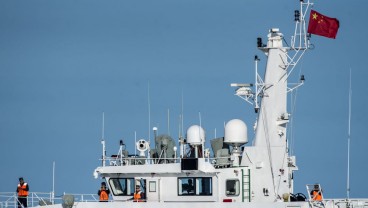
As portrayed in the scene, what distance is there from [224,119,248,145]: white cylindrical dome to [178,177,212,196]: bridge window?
2969 millimetres

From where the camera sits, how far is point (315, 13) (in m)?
68.4

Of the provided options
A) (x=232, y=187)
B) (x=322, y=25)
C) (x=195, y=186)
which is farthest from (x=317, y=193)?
(x=322, y=25)

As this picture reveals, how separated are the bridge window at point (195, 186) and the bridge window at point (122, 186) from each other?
2968mm

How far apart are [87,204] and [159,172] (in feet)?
13.7

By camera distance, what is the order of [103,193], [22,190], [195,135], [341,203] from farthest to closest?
[195,135] → [22,190] → [103,193] → [341,203]

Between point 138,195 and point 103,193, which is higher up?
point 103,193

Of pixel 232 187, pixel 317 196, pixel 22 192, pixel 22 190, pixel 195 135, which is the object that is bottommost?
pixel 317 196

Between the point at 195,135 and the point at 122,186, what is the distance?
189 inches

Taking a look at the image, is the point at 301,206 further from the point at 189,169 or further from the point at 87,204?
the point at 87,204

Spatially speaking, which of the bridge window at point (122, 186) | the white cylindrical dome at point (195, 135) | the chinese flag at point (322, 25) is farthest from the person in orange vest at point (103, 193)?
the chinese flag at point (322, 25)

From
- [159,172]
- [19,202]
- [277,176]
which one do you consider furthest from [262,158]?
[19,202]

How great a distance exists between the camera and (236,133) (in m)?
67.5

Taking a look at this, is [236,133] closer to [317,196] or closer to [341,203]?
[317,196]

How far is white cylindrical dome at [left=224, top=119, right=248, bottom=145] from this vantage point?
67.6 meters
